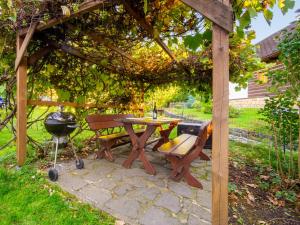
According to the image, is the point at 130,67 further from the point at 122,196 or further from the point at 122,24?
the point at 122,196

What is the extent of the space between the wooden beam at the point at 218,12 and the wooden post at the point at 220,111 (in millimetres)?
37

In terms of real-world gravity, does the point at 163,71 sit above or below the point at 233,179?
above

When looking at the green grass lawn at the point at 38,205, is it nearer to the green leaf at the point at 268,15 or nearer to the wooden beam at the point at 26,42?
the wooden beam at the point at 26,42

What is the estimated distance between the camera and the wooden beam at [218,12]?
1671 millimetres

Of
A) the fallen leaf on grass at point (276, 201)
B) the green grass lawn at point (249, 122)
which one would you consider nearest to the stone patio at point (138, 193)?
the fallen leaf on grass at point (276, 201)

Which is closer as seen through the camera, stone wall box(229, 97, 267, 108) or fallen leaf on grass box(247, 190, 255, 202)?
fallen leaf on grass box(247, 190, 255, 202)

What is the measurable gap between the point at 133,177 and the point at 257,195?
194 centimetres

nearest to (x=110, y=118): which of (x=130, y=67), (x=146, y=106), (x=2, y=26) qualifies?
(x=130, y=67)

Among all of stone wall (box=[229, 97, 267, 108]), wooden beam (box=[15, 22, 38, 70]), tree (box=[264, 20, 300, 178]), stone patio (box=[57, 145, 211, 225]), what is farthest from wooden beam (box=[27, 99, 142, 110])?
stone wall (box=[229, 97, 267, 108])

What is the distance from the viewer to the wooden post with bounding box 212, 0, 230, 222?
5.55 feet

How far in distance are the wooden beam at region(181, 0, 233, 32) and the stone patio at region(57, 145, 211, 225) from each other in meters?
1.99

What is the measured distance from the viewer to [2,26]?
10.9 feet

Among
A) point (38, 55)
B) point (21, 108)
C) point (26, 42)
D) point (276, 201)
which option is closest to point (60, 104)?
point (21, 108)

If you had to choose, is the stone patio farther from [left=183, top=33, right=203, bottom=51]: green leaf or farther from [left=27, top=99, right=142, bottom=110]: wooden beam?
[left=183, top=33, right=203, bottom=51]: green leaf
